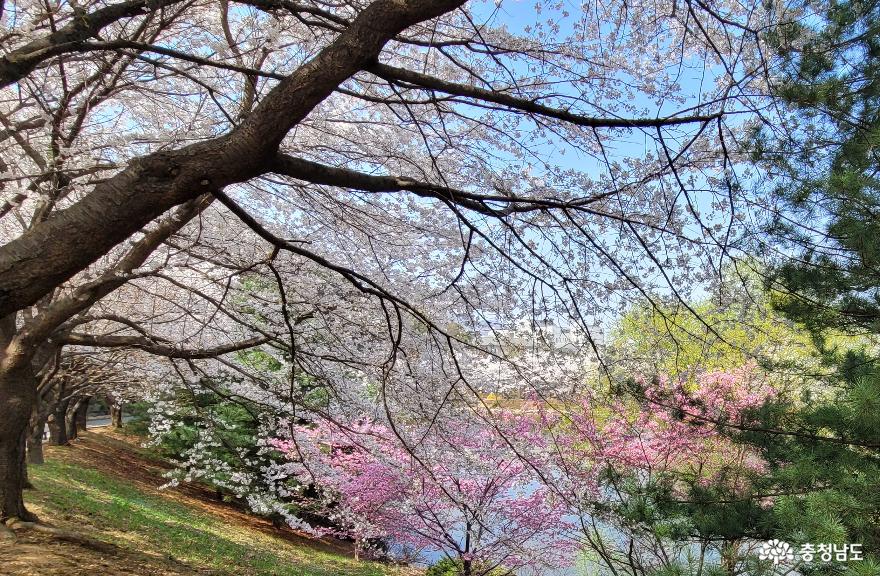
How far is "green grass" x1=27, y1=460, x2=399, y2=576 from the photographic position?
655 cm

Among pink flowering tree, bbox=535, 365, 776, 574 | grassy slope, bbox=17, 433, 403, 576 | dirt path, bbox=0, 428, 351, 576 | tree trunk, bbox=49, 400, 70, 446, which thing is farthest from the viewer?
tree trunk, bbox=49, 400, 70, 446

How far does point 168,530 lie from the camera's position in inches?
301

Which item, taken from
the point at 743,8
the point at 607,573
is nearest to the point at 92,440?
the point at 607,573

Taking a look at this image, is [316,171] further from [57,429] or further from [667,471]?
[57,429]

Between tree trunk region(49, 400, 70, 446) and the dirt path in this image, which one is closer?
the dirt path

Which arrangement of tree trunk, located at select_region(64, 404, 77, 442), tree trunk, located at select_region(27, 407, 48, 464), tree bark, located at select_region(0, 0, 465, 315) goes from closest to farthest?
tree bark, located at select_region(0, 0, 465, 315) < tree trunk, located at select_region(27, 407, 48, 464) < tree trunk, located at select_region(64, 404, 77, 442)

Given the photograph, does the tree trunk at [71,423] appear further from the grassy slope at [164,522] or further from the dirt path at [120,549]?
the grassy slope at [164,522]

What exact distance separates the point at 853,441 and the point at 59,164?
5488 mm

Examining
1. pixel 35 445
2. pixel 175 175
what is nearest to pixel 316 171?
pixel 175 175

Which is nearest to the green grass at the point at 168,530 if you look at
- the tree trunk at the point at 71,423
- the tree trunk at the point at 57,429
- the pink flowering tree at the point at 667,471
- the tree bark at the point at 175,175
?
the tree trunk at the point at 57,429

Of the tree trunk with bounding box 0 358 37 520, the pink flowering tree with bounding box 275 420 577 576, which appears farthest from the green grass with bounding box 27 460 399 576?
the tree trunk with bounding box 0 358 37 520

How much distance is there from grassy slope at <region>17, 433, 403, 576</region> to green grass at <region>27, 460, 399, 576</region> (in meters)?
0.01

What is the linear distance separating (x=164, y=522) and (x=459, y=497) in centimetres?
430

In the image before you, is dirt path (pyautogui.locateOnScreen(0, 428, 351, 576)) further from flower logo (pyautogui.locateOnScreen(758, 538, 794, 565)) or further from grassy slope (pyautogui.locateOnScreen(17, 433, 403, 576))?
flower logo (pyautogui.locateOnScreen(758, 538, 794, 565))
